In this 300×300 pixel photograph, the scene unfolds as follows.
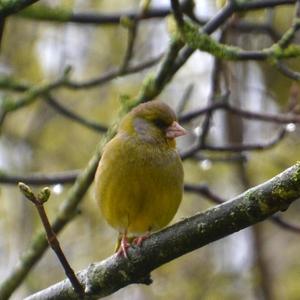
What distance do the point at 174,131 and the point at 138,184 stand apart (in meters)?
0.56

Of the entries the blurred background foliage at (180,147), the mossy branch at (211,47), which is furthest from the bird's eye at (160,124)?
the blurred background foliage at (180,147)

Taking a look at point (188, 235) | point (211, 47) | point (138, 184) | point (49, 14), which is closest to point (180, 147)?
point (49, 14)

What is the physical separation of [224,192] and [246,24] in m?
4.02

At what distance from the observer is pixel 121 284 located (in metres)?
3.45

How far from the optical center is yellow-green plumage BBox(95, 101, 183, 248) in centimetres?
395

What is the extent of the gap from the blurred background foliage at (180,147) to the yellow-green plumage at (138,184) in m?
2.99

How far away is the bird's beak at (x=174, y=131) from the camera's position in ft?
14.3

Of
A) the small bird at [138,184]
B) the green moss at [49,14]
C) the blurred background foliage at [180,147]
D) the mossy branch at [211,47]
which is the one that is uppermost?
the mossy branch at [211,47]

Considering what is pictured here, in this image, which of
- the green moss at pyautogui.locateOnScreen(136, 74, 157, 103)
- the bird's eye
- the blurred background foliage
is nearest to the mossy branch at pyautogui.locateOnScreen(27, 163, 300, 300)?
the bird's eye

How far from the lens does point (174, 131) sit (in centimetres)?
438

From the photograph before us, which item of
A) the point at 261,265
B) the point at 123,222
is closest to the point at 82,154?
the point at 261,265

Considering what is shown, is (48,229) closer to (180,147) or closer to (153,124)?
(153,124)

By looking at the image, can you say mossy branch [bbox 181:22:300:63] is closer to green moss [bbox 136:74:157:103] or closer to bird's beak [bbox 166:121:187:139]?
bird's beak [bbox 166:121:187:139]

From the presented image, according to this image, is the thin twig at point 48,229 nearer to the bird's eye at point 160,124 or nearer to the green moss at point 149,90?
the bird's eye at point 160,124
